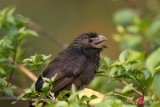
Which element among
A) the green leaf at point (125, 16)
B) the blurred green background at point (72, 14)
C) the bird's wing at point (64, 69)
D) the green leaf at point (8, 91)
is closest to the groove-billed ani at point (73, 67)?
the bird's wing at point (64, 69)

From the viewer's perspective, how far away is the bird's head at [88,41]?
5410 millimetres

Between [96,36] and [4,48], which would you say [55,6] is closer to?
[96,36]

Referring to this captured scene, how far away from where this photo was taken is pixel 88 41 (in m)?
5.47

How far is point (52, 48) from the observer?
36.9ft

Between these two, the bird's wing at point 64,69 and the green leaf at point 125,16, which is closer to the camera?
the bird's wing at point 64,69

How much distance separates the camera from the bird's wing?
4633mm

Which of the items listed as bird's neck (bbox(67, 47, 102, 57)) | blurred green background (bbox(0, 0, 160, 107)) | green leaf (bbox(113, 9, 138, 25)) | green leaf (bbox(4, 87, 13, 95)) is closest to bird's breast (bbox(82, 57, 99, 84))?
bird's neck (bbox(67, 47, 102, 57))

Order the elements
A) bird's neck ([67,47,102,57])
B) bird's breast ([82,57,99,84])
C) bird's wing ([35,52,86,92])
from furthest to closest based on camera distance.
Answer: bird's neck ([67,47,102,57]) < bird's breast ([82,57,99,84]) < bird's wing ([35,52,86,92])

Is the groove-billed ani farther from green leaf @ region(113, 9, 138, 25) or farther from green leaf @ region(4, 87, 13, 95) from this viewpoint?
green leaf @ region(113, 9, 138, 25)

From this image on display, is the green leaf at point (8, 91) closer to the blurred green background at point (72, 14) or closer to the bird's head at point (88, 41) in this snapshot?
the bird's head at point (88, 41)

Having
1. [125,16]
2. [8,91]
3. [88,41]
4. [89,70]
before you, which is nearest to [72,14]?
[125,16]

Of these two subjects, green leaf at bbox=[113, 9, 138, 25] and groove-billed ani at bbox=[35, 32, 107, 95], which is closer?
groove-billed ani at bbox=[35, 32, 107, 95]

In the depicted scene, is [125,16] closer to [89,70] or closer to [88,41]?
[88,41]

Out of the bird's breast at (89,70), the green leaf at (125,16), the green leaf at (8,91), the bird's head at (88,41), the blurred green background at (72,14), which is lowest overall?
the green leaf at (8,91)
